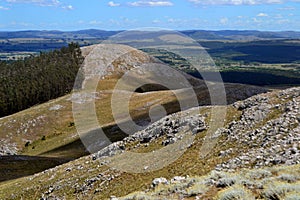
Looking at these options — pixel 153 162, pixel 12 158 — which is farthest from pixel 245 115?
pixel 12 158

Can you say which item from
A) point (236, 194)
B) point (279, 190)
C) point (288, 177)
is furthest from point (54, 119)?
point (279, 190)

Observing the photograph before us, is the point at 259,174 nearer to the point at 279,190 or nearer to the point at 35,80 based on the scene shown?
the point at 279,190

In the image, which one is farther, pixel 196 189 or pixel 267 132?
pixel 267 132

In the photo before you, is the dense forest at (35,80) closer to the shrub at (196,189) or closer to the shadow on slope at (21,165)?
the shadow on slope at (21,165)

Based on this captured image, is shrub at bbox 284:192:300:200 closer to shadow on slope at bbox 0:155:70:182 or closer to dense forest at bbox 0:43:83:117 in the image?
shadow on slope at bbox 0:155:70:182

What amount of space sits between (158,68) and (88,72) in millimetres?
39289

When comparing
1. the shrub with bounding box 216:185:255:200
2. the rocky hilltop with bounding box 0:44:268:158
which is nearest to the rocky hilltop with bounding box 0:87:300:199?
the shrub with bounding box 216:185:255:200

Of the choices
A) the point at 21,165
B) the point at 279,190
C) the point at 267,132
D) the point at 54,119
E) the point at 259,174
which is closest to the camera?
the point at 279,190

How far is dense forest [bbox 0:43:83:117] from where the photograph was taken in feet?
405

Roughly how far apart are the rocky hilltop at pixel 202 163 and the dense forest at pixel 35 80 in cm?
8793

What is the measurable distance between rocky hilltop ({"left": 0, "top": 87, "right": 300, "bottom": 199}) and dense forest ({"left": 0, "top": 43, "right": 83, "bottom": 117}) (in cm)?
8793

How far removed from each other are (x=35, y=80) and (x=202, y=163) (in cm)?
11551

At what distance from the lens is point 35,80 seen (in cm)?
13275

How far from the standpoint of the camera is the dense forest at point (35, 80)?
12343 centimetres
